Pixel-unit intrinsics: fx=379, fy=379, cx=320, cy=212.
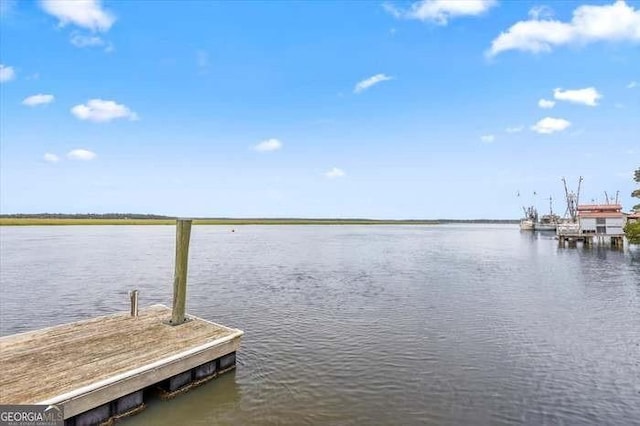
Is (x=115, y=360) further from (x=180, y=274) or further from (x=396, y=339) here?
(x=396, y=339)

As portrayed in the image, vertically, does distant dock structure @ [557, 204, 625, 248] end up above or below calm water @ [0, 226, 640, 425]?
above

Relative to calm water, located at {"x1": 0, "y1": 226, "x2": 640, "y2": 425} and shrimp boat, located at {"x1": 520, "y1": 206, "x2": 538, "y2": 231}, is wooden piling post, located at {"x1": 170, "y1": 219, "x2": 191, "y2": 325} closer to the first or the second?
calm water, located at {"x1": 0, "y1": 226, "x2": 640, "y2": 425}

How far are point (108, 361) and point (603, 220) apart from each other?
81.1 m

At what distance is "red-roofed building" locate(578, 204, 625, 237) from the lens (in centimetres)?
6638

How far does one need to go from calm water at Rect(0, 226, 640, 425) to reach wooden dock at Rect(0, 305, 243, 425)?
808 millimetres

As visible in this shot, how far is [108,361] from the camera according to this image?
9617mm

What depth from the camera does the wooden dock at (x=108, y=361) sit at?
26.9 feet

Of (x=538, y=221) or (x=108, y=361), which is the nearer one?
(x=108, y=361)

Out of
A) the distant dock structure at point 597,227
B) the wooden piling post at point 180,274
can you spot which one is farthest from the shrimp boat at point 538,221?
the wooden piling post at point 180,274

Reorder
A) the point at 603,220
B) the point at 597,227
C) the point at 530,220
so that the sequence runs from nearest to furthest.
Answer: the point at 603,220 → the point at 597,227 → the point at 530,220

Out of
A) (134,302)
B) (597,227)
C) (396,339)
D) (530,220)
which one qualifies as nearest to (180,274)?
(134,302)

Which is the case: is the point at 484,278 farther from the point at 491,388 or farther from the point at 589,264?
the point at 491,388

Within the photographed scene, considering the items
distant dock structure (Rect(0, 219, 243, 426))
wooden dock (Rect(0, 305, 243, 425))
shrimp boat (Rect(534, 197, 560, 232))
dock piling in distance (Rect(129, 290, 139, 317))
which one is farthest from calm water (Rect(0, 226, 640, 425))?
shrimp boat (Rect(534, 197, 560, 232))

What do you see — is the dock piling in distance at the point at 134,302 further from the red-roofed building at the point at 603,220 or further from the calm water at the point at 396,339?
the red-roofed building at the point at 603,220
